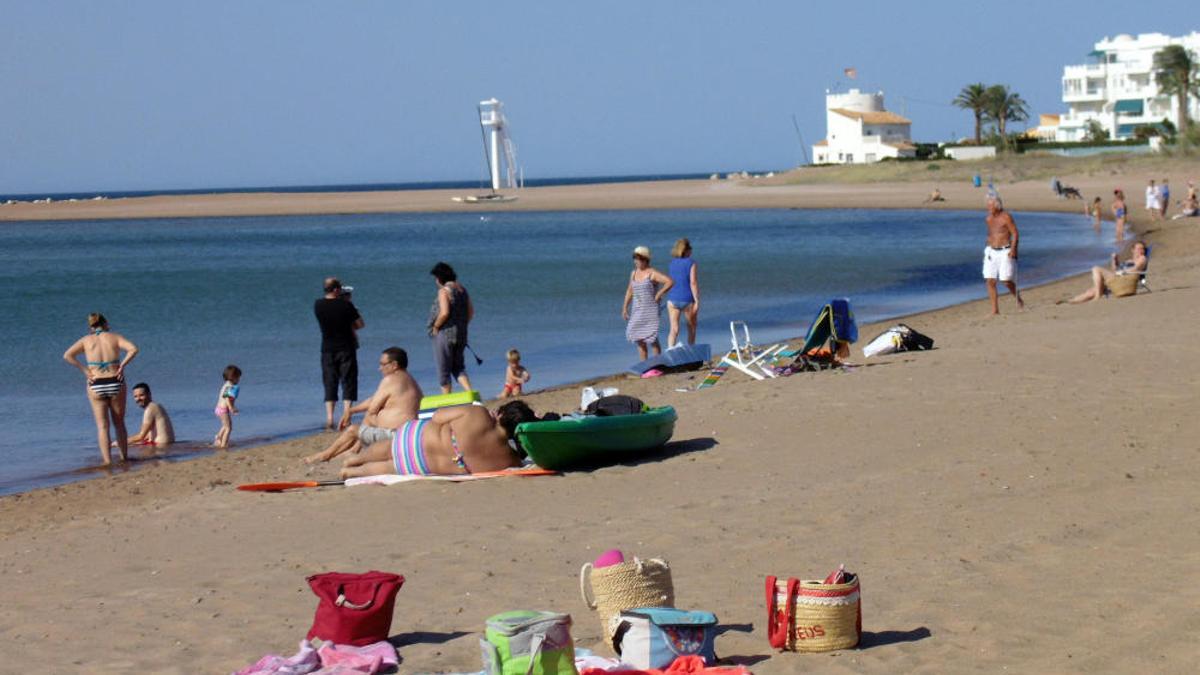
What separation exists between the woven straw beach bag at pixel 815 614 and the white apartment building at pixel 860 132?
94.0 metres

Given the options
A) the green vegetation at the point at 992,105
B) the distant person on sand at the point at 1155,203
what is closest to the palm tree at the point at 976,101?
the green vegetation at the point at 992,105

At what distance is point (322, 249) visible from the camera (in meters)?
55.5

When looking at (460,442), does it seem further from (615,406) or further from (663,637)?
(663,637)

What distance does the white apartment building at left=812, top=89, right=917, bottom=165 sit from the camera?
10062cm

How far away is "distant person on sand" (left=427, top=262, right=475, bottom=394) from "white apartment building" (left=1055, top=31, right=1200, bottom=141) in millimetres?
83786

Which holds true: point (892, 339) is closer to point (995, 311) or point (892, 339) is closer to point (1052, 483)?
point (995, 311)

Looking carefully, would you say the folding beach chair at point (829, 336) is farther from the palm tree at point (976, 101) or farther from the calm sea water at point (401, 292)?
the palm tree at point (976, 101)

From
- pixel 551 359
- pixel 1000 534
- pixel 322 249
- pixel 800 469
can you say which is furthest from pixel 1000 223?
pixel 322 249

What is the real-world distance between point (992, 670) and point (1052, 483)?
2910 millimetres

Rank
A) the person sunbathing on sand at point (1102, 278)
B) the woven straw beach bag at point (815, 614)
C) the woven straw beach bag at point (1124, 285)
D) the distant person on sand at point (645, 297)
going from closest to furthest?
1. the woven straw beach bag at point (815, 614)
2. the distant person on sand at point (645, 297)
3. the woven straw beach bag at point (1124, 285)
4. the person sunbathing on sand at point (1102, 278)

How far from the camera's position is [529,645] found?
5098 millimetres

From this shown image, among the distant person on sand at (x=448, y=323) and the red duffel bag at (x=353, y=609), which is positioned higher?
the distant person on sand at (x=448, y=323)

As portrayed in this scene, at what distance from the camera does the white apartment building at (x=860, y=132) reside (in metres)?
101

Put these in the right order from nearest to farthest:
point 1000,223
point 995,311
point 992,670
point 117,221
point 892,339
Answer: point 992,670, point 892,339, point 1000,223, point 995,311, point 117,221
